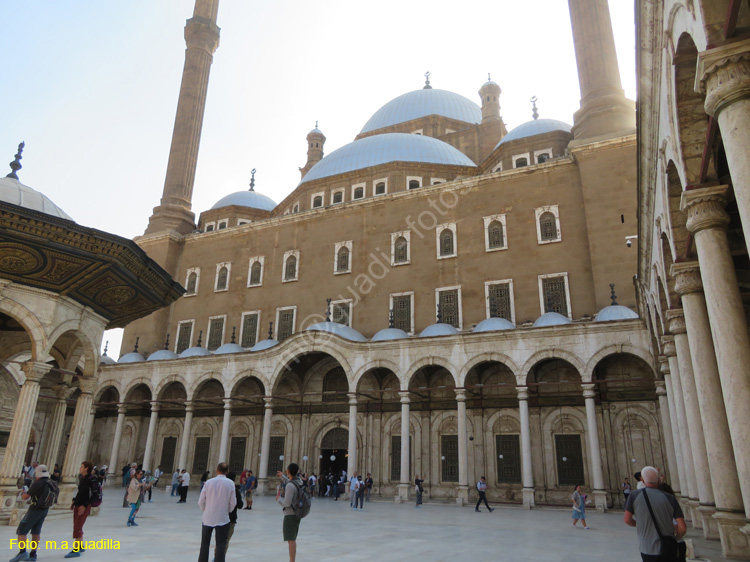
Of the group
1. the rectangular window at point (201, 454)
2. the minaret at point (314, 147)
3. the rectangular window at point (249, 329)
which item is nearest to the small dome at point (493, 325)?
the rectangular window at point (249, 329)

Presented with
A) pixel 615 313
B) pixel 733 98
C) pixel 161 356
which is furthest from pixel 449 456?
pixel 733 98

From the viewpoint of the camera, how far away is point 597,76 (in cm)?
2194

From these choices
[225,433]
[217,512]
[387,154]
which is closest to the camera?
[217,512]

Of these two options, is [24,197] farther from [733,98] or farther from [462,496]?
[462,496]

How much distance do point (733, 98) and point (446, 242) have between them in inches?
653

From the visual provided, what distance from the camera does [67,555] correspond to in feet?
19.9

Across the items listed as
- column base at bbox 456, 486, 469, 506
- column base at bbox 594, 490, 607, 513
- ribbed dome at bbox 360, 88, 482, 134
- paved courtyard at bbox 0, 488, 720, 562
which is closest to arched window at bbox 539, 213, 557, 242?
column base at bbox 594, 490, 607, 513

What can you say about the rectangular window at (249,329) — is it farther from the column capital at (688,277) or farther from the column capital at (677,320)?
the column capital at (688,277)

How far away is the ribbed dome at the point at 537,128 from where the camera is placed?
24719 mm

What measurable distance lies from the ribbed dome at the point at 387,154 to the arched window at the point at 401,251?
6.09m

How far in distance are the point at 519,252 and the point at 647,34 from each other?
13.7 meters

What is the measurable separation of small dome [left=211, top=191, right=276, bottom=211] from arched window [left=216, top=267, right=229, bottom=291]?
23.3 ft

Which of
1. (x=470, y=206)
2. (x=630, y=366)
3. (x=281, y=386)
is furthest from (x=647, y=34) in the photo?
(x=281, y=386)

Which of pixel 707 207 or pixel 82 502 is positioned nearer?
pixel 707 207
